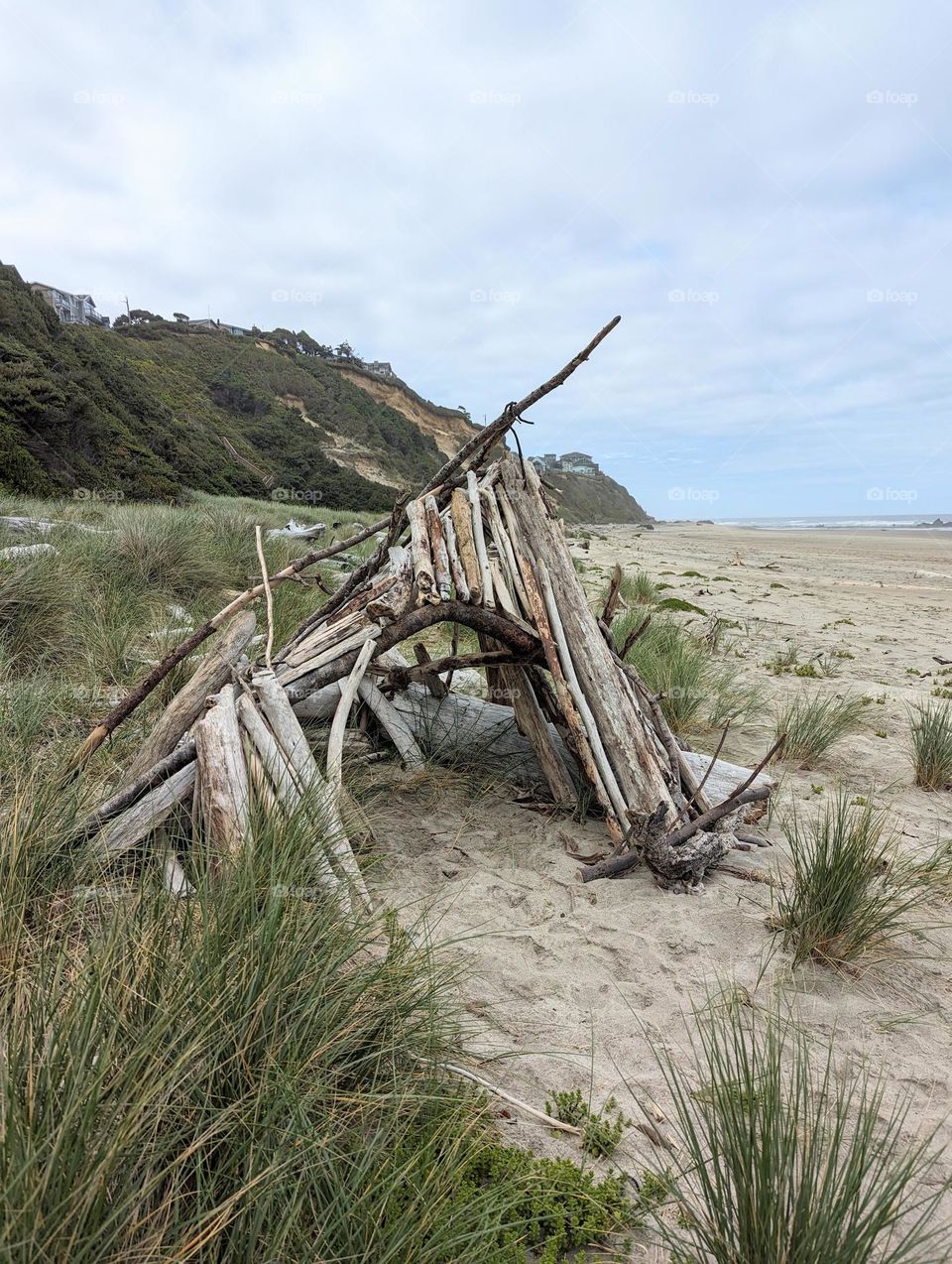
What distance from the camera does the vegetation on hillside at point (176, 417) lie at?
14125mm

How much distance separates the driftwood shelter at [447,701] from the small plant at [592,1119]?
83 centimetres

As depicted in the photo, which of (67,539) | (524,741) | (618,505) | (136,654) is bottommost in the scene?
(524,741)

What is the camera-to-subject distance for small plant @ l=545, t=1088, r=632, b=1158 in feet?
5.93

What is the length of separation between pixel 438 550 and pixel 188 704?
4.47 ft

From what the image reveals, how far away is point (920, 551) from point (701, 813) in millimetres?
31572

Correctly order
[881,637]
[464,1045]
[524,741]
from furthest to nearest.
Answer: [881,637] → [524,741] → [464,1045]

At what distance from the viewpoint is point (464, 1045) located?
2.09 metres

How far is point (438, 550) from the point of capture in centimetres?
359

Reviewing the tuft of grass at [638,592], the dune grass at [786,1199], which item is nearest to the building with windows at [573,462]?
the tuft of grass at [638,592]

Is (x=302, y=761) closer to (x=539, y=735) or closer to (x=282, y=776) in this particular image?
(x=282, y=776)

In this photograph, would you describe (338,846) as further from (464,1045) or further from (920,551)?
(920,551)

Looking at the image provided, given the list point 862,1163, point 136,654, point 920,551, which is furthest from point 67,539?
point 920,551

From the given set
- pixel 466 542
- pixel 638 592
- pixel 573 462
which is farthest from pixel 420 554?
pixel 573 462

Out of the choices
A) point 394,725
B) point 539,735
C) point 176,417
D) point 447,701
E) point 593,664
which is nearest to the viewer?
point 593,664
